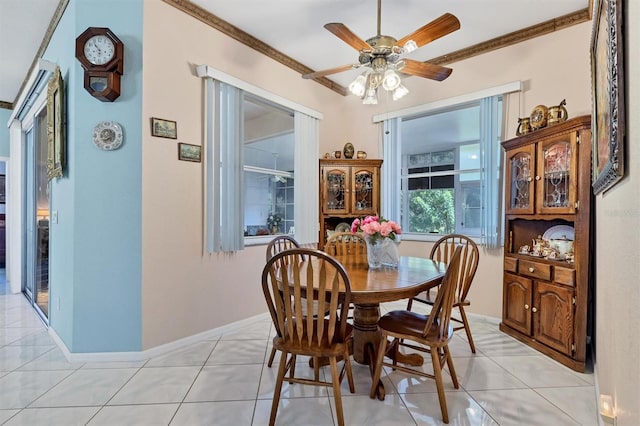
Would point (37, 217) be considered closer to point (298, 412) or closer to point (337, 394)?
point (298, 412)

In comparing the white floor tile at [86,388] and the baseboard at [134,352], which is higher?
the baseboard at [134,352]

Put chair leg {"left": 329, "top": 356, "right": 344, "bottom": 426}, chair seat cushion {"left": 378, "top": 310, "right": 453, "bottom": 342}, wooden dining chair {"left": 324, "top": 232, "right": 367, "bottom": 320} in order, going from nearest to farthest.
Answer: chair leg {"left": 329, "top": 356, "right": 344, "bottom": 426}
chair seat cushion {"left": 378, "top": 310, "right": 453, "bottom": 342}
wooden dining chair {"left": 324, "top": 232, "right": 367, "bottom": 320}

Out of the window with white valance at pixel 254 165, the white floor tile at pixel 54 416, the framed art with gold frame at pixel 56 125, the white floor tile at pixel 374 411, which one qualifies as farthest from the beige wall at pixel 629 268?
the framed art with gold frame at pixel 56 125

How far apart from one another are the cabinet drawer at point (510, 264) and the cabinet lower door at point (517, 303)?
2.2 inches

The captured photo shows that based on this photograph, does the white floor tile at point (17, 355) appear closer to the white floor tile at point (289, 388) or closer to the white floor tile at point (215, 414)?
the white floor tile at point (215, 414)

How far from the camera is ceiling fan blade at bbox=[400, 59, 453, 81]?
2.43 metres

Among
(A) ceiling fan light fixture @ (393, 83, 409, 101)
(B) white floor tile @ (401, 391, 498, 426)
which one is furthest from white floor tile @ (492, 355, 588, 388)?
(A) ceiling fan light fixture @ (393, 83, 409, 101)

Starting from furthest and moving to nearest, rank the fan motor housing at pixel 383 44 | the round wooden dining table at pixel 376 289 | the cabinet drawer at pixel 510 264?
the cabinet drawer at pixel 510 264 < the fan motor housing at pixel 383 44 < the round wooden dining table at pixel 376 289

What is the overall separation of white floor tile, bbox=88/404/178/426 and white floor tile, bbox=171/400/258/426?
0.07 meters

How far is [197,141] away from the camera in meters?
2.90

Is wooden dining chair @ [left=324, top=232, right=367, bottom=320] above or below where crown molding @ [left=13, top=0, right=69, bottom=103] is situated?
below

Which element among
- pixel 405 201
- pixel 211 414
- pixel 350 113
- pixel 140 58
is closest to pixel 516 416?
pixel 211 414

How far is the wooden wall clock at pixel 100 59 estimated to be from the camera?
2373 millimetres

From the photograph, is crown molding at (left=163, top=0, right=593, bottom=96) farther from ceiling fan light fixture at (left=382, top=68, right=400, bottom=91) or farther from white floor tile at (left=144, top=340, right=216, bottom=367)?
white floor tile at (left=144, top=340, right=216, bottom=367)
